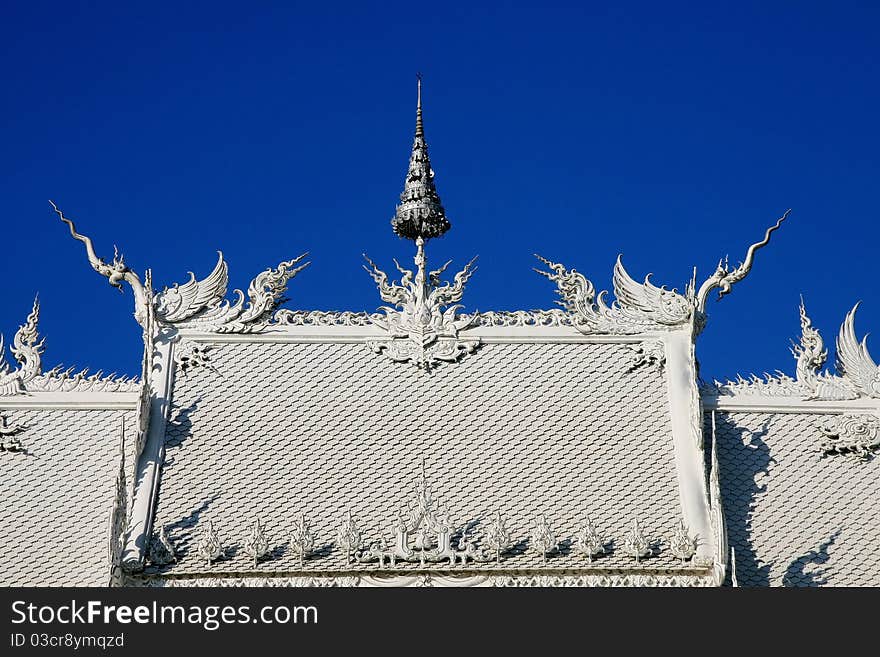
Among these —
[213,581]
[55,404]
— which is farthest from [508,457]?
[55,404]

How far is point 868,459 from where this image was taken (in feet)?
→ 128

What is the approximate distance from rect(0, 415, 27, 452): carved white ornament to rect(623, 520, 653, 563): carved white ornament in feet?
35.5

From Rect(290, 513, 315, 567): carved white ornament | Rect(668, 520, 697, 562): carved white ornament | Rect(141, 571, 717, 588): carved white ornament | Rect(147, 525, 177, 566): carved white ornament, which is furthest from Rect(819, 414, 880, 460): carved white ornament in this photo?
Rect(147, 525, 177, 566): carved white ornament

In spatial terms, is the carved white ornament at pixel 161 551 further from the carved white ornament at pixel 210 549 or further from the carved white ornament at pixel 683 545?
the carved white ornament at pixel 683 545

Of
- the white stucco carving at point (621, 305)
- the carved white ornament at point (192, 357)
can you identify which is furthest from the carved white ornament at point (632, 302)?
the carved white ornament at point (192, 357)

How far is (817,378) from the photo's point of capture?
130 ft

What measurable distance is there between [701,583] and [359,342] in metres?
8.00

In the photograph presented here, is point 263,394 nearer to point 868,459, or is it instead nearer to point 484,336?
point 484,336

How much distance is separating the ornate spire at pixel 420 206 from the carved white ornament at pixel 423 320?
69.8 inches

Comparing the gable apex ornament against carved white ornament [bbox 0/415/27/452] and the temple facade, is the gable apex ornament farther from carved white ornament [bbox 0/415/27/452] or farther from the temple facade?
carved white ornament [bbox 0/415/27/452]

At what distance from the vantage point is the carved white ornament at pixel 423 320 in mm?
39562

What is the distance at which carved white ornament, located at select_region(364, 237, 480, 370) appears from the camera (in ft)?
130

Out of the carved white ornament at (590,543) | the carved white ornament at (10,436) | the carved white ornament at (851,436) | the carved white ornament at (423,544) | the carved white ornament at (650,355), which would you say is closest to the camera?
the carved white ornament at (423,544)

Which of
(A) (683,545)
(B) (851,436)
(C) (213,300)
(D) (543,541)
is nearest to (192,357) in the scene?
(C) (213,300)
